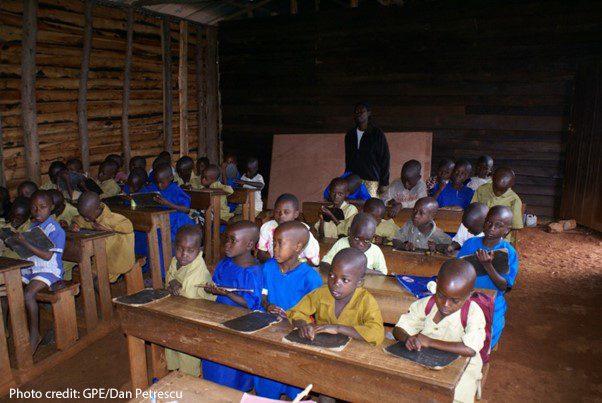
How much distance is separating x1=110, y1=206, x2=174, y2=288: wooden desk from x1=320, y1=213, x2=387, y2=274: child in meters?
1.84

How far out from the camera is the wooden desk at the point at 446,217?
461 cm

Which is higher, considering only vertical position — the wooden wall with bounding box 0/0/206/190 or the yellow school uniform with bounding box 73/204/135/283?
the wooden wall with bounding box 0/0/206/190

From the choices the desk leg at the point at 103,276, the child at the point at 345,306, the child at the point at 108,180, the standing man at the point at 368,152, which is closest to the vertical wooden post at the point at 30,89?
the child at the point at 108,180

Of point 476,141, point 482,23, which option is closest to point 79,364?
point 476,141

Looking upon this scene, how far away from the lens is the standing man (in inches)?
220

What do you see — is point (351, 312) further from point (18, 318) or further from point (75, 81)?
point (75, 81)

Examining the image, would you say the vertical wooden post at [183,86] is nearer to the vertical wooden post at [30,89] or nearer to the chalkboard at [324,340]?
the vertical wooden post at [30,89]

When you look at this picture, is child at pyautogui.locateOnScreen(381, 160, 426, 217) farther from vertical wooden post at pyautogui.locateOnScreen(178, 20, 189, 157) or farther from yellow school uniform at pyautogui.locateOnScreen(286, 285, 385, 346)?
vertical wooden post at pyautogui.locateOnScreen(178, 20, 189, 157)

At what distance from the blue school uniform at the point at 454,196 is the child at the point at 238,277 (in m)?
3.07

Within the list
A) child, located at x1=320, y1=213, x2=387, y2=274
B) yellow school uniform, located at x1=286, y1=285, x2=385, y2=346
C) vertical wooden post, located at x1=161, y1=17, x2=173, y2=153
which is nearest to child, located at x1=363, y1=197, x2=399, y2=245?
child, located at x1=320, y1=213, x2=387, y2=274

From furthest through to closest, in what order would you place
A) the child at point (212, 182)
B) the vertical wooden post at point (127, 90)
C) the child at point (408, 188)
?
the vertical wooden post at point (127, 90)
the child at point (212, 182)
the child at point (408, 188)

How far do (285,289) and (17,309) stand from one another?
1.99 metres

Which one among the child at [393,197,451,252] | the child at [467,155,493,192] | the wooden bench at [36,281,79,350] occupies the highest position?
the child at [467,155,493,192]

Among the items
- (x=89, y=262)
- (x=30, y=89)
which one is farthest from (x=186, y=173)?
(x=89, y=262)
